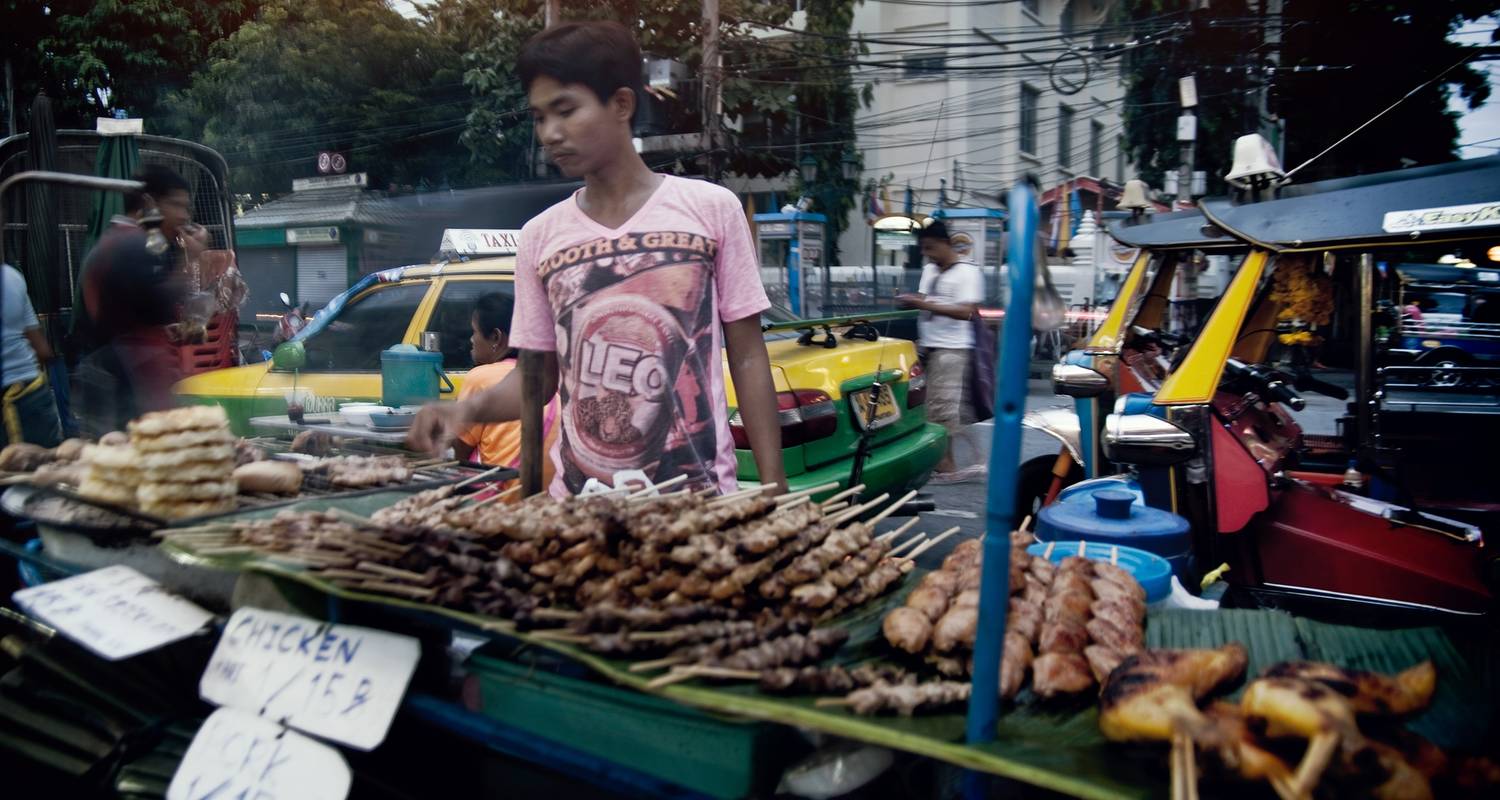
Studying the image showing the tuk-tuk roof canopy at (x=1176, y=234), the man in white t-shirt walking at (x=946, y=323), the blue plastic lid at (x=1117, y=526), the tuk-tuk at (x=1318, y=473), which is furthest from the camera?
the man in white t-shirt walking at (x=946, y=323)

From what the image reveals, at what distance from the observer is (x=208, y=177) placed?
25.9ft

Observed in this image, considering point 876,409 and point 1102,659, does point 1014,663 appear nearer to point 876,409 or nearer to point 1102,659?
point 1102,659

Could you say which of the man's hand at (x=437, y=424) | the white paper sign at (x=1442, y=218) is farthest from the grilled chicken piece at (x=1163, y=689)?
the white paper sign at (x=1442, y=218)

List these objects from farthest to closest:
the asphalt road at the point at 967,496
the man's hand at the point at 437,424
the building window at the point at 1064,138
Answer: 1. the building window at the point at 1064,138
2. the asphalt road at the point at 967,496
3. the man's hand at the point at 437,424

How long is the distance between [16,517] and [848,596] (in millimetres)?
2577

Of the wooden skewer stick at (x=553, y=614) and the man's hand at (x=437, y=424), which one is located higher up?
the man's hand at (x=437, y=424)

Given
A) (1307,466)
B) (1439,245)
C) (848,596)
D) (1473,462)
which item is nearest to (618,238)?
(848,596)

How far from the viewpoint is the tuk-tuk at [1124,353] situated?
469 cm

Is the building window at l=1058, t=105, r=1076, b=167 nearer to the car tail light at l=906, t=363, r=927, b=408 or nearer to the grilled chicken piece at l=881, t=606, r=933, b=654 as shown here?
the car tail light at l=906, t=363, r=927, b=408

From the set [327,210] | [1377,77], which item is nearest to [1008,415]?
[1377,77]

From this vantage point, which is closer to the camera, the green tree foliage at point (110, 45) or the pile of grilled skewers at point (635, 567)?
the pile of grilled skewers at point (635, 567)

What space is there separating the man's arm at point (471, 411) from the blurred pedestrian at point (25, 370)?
3.69 meters

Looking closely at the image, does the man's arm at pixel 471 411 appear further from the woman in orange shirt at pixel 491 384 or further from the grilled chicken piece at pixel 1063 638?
the grilled chicken piece at pixel 1063 638

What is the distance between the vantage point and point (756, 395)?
2.51m
